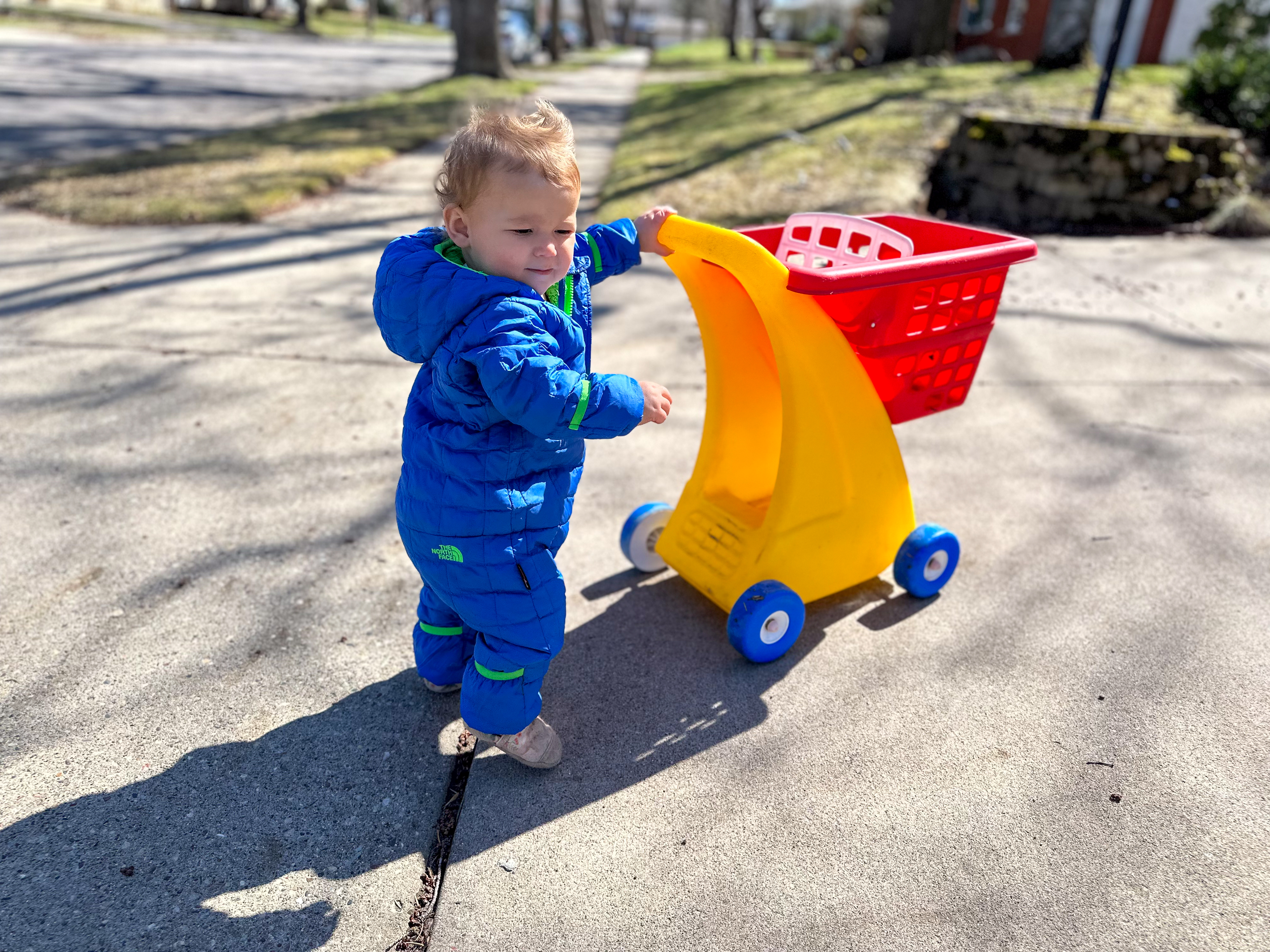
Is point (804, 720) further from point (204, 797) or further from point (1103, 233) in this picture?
point (1103, 233)

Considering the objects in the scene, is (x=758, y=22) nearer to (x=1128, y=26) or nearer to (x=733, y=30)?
(x=733, y=30)

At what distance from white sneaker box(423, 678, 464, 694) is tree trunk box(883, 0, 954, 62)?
15080 mm

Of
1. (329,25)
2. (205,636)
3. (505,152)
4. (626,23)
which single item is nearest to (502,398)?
(505,152)

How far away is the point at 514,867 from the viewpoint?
1.93 metres

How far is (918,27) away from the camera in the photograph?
1446 centimetres

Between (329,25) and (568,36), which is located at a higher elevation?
(329,25)

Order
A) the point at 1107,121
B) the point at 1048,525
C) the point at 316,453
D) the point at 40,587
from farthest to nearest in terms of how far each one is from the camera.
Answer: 1. the point at 1107,121
2. the point at 316,453
3. the point at 1048,525
4. the point at 40,587

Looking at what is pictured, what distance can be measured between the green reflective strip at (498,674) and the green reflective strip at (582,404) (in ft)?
2.04

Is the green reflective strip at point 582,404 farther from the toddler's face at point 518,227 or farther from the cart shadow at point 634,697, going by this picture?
the cart shadow at point 634,697

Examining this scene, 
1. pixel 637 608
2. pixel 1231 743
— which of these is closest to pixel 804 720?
pixel 637 608

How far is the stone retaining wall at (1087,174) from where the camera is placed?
A: 6836 mm

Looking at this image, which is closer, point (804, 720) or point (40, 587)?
point (804, 720)

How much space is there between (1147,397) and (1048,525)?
1474 millimetres

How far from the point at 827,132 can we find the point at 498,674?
8.21m
